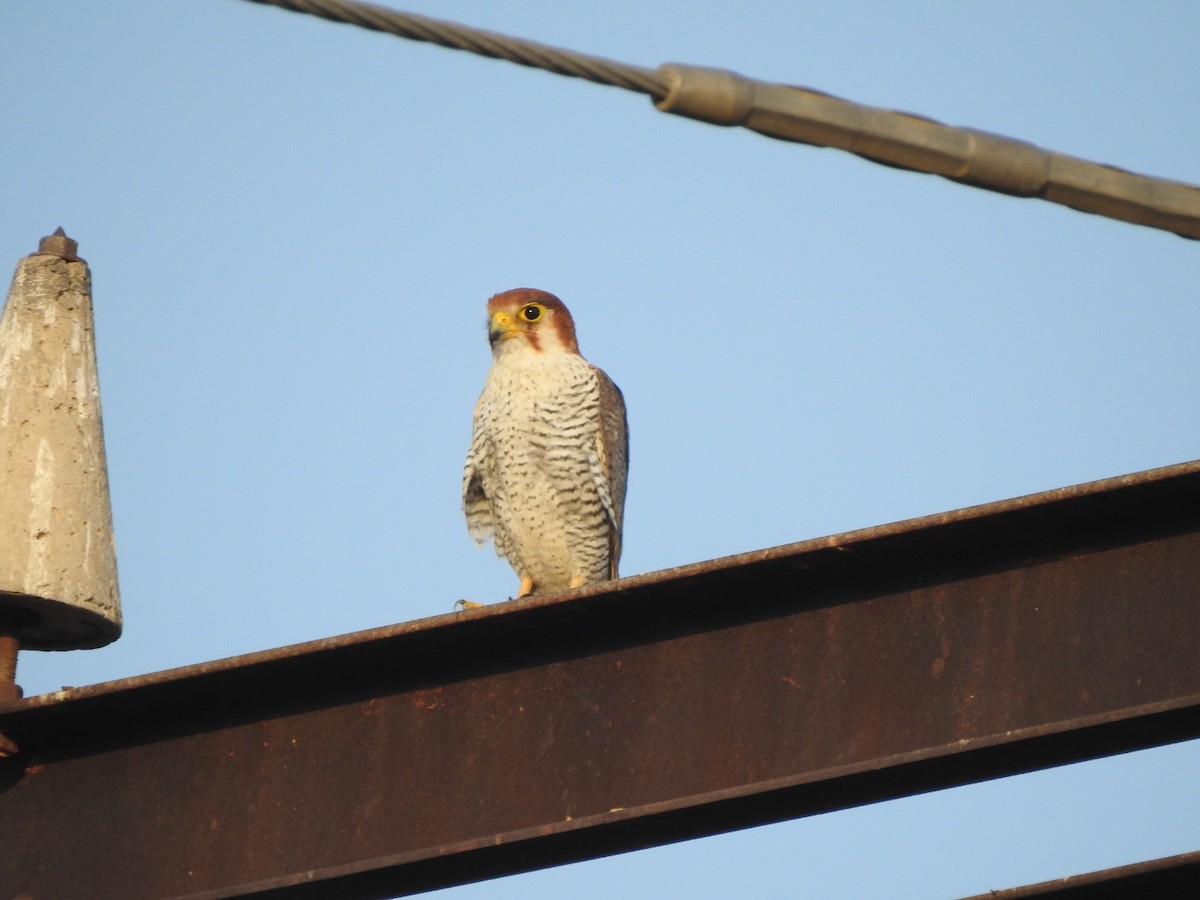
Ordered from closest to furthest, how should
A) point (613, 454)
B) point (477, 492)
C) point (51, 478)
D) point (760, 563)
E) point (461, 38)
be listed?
point (461, 38) → point (760, 563) → point (51, 478) → point (613, 454) → point (477, 492)

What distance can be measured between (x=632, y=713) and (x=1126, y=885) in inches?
50.0

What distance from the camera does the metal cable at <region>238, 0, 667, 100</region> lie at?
2887mm

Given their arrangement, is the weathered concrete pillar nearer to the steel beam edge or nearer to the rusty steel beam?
the steel beam edge

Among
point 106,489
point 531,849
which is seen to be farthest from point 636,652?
point 106,489

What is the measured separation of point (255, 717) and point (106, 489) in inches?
33.0

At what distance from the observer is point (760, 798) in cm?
473

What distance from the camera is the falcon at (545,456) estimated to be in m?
8.94

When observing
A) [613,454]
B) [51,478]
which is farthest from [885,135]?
[613,454]

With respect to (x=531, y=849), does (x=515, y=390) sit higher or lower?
higher

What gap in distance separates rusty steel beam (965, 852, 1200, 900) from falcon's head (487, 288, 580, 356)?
5.06m

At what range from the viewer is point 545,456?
892 cm

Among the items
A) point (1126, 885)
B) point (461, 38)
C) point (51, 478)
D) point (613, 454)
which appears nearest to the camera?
point (461, 38)

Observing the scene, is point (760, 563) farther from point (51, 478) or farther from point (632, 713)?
point (51, 478)

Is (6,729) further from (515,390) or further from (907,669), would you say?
(515,390)
